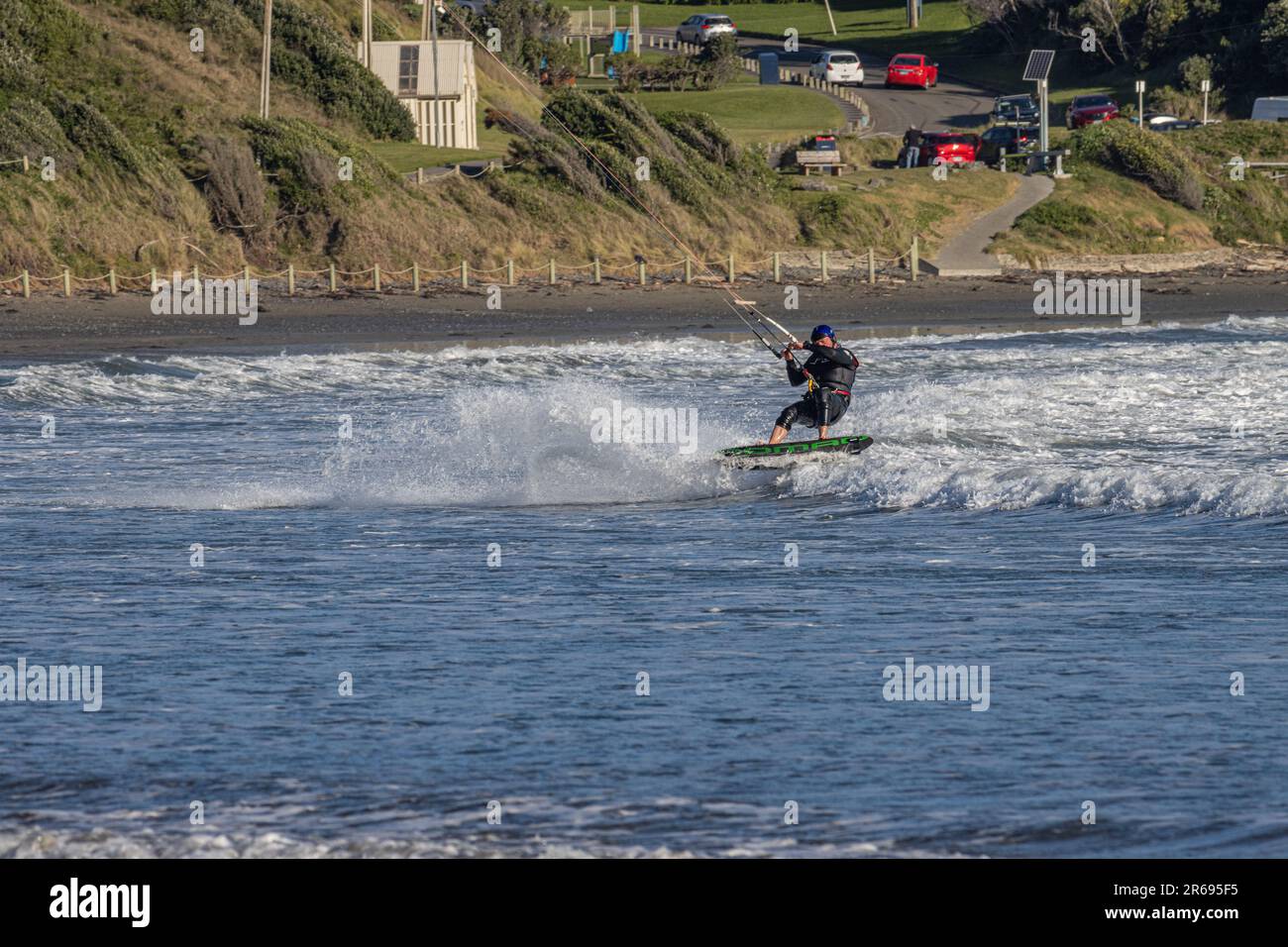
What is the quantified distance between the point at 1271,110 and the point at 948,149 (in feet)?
50.9

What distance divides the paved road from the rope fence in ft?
58.3

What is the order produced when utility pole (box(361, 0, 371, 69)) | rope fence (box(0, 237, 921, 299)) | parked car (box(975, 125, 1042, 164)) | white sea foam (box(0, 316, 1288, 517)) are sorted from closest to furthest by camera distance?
white sea foam (box(0, 316, 1288, 517)) → rope fence (box(0, 237, 921, 299)) → utility pole (box(361, 0, 371, 69)) → parked car (box(975, 125, 1042, 164))

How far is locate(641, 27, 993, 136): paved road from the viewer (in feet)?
231

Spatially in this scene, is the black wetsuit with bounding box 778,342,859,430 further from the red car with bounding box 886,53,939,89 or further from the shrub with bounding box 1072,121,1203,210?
the red car with bounding box 886,53,939,89

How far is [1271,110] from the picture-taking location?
67.6m

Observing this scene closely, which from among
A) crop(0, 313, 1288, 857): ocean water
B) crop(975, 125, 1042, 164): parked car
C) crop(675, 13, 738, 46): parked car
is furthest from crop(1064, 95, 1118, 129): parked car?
crop(0, 313, 1288, 857): ocean water

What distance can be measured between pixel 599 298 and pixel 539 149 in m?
9.28

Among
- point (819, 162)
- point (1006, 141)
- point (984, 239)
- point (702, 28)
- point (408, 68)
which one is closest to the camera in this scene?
point (984, 239)

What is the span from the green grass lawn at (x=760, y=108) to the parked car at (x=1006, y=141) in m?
6.65

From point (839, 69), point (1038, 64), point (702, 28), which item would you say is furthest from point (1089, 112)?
point (702, 28)

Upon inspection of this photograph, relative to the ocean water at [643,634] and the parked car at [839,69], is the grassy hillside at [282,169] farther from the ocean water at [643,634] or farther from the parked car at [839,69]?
the parked car at [839,69]

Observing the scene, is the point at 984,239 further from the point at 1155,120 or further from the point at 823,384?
the point at 823,384

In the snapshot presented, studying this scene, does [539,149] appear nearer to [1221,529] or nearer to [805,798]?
[1221,529]
